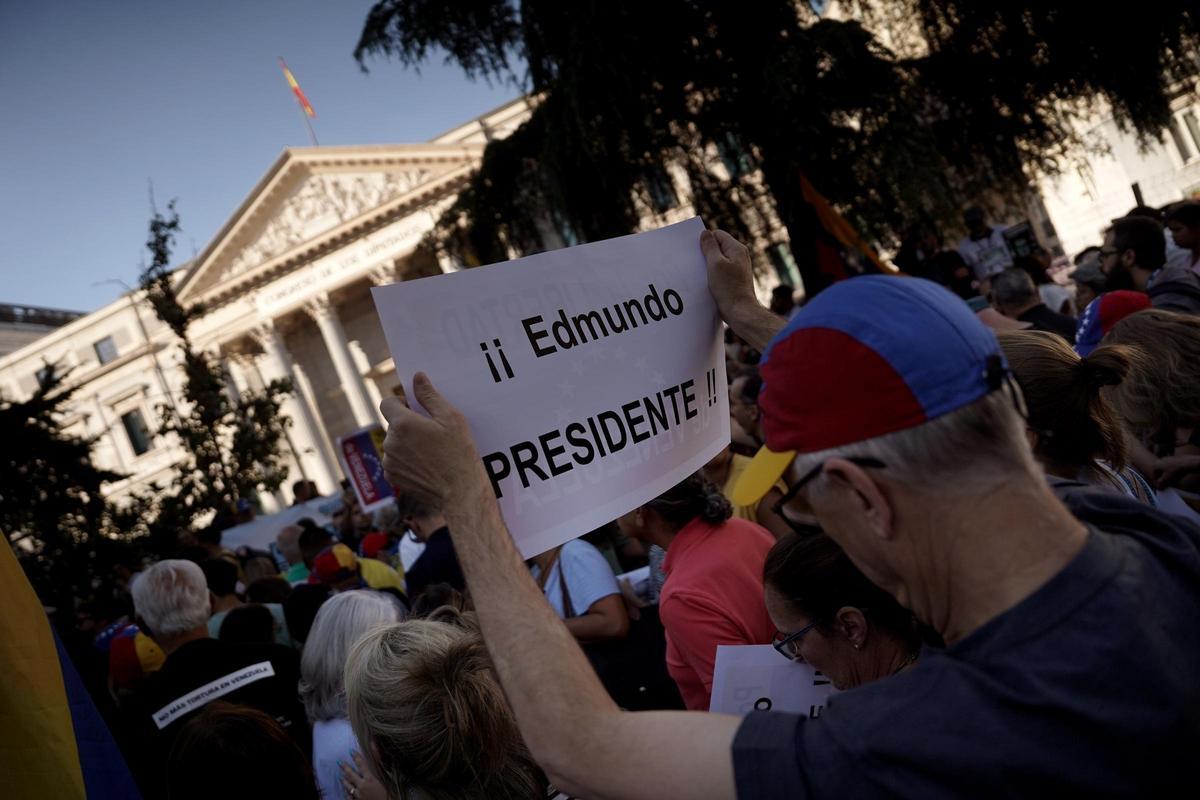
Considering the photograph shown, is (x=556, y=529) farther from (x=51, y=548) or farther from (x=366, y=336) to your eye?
(x=366, y=336)

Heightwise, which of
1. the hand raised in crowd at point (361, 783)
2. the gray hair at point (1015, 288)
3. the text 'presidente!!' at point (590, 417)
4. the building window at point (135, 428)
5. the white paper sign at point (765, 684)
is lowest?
the white paper sign at point (765, 684)

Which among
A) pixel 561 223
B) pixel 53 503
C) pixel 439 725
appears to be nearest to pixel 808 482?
pixel 439 725

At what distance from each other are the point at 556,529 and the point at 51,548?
925 cm

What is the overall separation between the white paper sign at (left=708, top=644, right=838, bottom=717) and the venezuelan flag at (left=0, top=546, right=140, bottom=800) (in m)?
1.40

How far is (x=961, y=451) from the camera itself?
3.34 feet

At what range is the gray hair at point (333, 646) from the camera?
2.75 metres

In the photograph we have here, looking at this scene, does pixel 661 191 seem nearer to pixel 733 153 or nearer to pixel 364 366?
pixel 733 153

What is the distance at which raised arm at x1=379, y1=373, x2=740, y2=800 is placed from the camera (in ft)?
3.33

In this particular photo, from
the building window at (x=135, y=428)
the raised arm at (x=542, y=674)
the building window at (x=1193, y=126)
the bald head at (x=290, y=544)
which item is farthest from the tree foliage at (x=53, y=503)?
the building window at (x=135, y=428)

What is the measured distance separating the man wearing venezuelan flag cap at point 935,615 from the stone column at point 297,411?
41.2 metres

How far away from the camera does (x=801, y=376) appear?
1082 mm

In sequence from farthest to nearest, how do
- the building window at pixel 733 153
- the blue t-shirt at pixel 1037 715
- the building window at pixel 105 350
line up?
the building window at pixel 105 350, the building window at pixel 733 153, the blue t-shirt at pixel 1037 715

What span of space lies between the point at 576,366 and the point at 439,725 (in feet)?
2.63

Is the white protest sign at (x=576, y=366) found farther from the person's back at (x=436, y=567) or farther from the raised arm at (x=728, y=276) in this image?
the person's back at (x=436, y=567)
